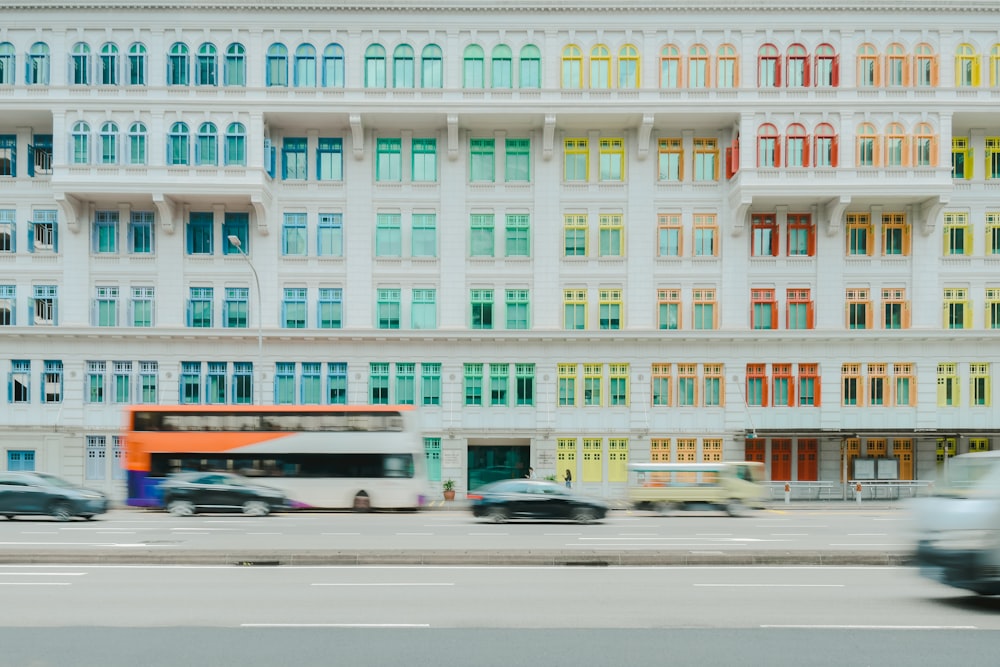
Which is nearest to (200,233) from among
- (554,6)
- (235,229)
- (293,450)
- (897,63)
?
(235,229)

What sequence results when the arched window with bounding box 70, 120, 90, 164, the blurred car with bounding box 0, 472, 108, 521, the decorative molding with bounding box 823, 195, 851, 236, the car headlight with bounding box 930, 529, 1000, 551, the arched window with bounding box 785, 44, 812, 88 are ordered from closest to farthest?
the car headlight with bounding box 930, 529, 1000, 551, the blurred car with bounding box 0, 472, 108, 521, the decorative molding with bounding box 823, 195, 851, 236, the arched window with bounding box 70, 120, 90, 164, the arched window with bounding box 785, 44, 812, 88

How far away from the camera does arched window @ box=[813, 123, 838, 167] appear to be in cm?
4003

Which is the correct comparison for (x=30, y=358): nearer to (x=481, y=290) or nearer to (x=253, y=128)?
(x=253, y=128)

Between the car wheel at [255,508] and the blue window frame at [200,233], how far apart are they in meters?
15.1

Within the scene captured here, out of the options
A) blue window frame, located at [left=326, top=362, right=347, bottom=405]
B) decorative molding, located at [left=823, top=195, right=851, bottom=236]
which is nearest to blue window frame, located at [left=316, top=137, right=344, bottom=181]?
blue window frame, located at [left=326, top=362, right=347, bottom=405]

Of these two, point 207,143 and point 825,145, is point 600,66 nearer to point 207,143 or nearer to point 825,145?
point 825,145

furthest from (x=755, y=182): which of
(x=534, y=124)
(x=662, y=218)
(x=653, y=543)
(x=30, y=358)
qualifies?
(x=30, y=358)

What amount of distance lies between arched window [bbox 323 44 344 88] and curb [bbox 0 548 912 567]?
2787cm

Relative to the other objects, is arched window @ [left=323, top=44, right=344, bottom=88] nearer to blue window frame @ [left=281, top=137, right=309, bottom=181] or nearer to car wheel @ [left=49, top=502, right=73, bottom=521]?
blue window frame @ [left=281, top=137, right=309, bottom=181]

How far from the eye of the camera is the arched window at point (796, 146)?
40.0 meters

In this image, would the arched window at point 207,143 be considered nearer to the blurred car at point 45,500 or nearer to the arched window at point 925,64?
the blurred car at point 45,500

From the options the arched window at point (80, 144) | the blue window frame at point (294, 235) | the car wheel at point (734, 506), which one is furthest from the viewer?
the blue window frame at point (294, 235)

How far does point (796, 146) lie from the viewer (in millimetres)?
40062

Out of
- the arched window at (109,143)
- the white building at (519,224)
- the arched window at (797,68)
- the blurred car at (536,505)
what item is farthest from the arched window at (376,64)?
the blurred car at (536,505)
